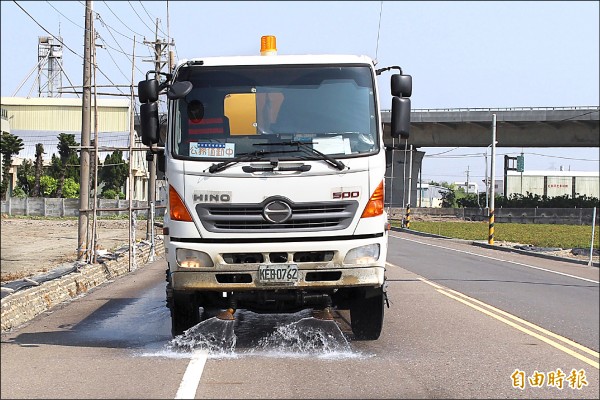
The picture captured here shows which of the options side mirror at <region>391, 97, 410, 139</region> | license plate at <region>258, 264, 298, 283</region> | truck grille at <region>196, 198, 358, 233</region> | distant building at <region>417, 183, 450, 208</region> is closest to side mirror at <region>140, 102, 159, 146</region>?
truck grille at <region>196, 198, 358, 233</region>

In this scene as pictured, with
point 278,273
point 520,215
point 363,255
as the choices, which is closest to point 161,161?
point 278,273

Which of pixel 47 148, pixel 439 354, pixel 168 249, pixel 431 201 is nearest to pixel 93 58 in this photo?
pixel 168 249

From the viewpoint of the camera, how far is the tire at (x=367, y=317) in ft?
27.7

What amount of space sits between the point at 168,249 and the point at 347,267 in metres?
1.78

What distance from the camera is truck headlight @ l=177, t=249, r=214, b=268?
759 cm

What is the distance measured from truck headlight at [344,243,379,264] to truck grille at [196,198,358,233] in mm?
319

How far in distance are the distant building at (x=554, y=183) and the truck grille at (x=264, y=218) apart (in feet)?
239

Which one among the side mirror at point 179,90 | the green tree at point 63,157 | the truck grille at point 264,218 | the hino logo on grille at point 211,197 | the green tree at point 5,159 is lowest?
the truck grille at point 264,218

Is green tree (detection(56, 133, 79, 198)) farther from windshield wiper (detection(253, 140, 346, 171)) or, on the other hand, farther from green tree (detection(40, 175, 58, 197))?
windshield wiper (detection(253, 140, 346, 171))

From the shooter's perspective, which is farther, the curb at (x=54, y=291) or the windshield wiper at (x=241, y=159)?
the curb at (x=54, y=291)

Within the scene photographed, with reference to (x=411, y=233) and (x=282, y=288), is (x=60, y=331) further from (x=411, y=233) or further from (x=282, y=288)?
(x=411, y=233)

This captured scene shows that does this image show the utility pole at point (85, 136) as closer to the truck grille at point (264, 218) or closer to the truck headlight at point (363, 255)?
the truck grille at point (264, 218)

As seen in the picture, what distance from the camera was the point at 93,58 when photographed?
1756 cm

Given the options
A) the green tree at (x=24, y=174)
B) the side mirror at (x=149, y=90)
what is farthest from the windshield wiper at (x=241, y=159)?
the green tree at (x=24, y=174)
